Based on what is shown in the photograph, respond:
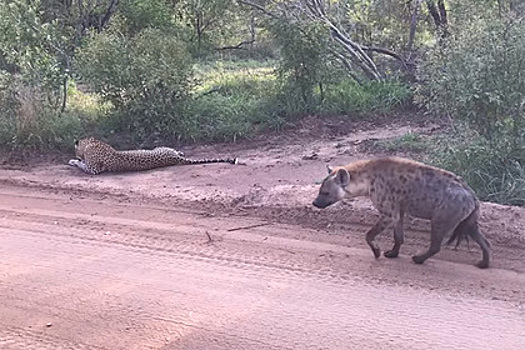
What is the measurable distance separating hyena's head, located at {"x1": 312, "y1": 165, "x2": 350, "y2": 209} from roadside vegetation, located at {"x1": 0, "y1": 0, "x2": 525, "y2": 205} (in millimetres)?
1967

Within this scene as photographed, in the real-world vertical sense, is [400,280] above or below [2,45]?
below

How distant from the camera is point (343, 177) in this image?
6367mm

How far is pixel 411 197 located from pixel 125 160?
502 centimetres

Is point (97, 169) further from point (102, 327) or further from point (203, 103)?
point (102, 327)

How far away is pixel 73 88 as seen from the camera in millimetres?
13297

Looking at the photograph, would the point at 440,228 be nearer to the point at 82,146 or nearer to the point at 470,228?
the point at 470,228

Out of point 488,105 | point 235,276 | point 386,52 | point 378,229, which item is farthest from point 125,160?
point 386,52

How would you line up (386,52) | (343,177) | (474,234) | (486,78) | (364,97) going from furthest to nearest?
(386,52) < (364,97) < (486,78) < (343,177) < (474,234)

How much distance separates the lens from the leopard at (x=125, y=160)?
9.98 meters

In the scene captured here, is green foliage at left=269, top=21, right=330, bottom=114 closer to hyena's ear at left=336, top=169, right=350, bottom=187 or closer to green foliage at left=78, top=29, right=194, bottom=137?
green foliage at left=78, top=29, right=194, bottom=137

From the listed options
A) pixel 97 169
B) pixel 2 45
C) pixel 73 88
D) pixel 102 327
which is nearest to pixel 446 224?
pixel 102 327

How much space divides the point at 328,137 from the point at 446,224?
5799 mm

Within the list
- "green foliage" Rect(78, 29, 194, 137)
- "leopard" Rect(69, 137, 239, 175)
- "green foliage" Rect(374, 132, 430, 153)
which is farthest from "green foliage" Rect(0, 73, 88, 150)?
"green foliage" Rect(374, 132, 430, 153)

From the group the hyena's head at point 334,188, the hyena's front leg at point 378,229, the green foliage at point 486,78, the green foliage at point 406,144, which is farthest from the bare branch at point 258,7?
the hyena's front leg at point 378,229
